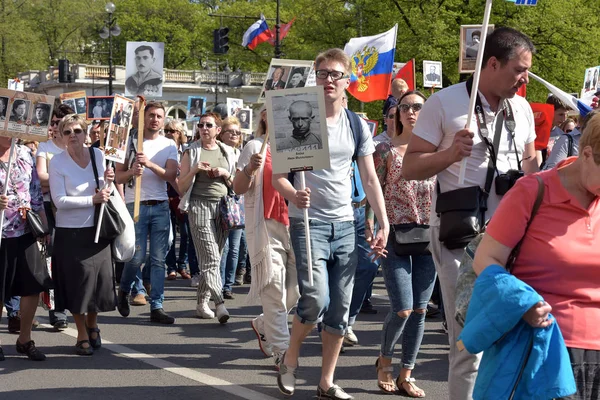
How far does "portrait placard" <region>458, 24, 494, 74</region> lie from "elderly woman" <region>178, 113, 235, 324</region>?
3.17 m

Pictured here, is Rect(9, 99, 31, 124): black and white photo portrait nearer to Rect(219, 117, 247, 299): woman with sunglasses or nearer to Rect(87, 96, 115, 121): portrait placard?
Rect(219, 117, 247, 299): woman with sunglasses

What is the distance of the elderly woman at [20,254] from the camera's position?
759 cm

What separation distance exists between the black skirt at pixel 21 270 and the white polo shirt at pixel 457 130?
3925mm

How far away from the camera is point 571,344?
343 centimetres

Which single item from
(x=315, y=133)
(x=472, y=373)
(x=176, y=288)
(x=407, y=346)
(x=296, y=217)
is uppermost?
(x=315, y=133)

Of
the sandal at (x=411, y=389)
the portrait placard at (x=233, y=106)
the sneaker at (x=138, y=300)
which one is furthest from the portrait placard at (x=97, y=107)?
the sandal at (x=411, y=389)

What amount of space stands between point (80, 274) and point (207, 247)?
2019mm

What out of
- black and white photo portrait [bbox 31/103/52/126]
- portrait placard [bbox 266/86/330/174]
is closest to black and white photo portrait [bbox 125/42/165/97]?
black and white photo portrait [bbox 31/103/52/126]

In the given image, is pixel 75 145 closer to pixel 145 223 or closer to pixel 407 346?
pixel 145 223

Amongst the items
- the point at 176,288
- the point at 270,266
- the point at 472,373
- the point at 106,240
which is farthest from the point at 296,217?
the point at 176,288

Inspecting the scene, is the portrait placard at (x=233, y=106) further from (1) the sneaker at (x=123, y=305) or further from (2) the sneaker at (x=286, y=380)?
(2) the sneaker at (x=286, y=380)

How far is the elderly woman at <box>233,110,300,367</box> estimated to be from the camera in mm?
7039

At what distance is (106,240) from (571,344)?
5.08 metres

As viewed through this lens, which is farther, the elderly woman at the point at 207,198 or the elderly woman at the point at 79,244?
the elderly woman at the point at 207,198
